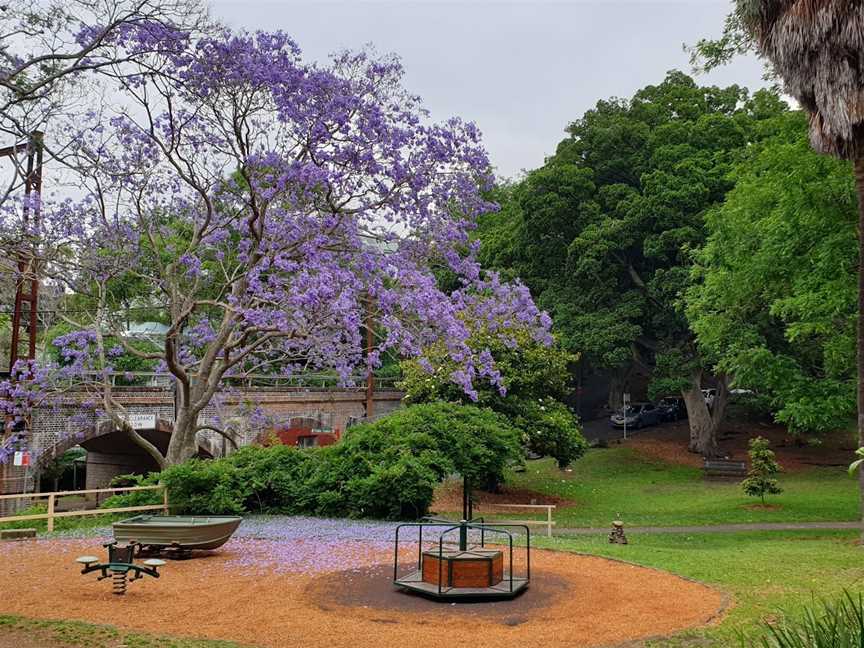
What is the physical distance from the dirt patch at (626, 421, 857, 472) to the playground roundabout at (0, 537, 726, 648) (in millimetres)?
24025

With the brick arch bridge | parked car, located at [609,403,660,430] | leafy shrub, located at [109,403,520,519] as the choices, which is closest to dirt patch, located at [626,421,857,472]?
parked car, located at [609,403,660,430]

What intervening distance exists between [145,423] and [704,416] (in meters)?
A: 24.0

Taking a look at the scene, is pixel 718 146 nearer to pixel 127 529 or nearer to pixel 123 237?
pixel 123 237

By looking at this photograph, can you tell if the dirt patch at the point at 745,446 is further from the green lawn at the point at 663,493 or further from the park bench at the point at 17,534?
the park bench at the point at 17,534

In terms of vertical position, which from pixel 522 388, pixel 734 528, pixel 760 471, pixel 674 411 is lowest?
pixel 734 528

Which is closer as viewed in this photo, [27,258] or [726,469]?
[27,258]

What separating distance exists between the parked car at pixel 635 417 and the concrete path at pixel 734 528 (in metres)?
22.5

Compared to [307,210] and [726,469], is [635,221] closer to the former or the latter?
[726,469]

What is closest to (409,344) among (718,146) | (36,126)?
(36,126)

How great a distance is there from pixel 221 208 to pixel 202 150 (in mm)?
2943

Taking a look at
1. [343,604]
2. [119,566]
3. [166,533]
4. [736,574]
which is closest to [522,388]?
[736,574]

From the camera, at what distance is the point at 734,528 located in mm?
20641

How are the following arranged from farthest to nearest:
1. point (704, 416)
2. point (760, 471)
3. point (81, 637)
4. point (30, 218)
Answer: point (704, 416) → point (760, 471) → point (30, 218) → point (81, 637)

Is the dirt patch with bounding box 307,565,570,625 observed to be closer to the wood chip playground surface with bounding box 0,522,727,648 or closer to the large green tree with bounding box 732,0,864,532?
the wood chip playground surface with bounding box 0,522,727,648
